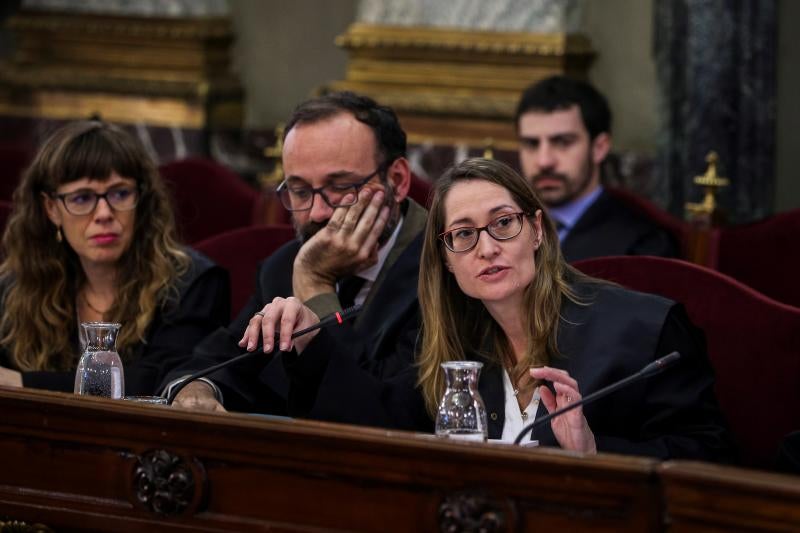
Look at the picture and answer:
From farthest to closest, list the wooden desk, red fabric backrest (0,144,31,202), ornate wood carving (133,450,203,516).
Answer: red fabric backrest (0,144,31,202) < ornate wood carving (133,450,203,516) < the wooden desk

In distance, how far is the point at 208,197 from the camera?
5.17 m

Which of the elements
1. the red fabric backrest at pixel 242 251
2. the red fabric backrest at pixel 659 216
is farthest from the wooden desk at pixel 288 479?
the red fabric backrest at pixel 659 216

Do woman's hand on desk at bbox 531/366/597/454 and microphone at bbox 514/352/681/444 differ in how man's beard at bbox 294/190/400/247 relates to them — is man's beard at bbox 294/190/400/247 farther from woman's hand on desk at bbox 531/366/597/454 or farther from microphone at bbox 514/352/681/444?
microphone at bbox 514/352/681/444

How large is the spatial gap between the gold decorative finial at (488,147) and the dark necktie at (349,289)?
1.26 m

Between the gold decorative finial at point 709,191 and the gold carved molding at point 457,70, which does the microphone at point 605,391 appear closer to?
the gold decorative finial at point 709,191

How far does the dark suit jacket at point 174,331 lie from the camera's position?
3.48 metres

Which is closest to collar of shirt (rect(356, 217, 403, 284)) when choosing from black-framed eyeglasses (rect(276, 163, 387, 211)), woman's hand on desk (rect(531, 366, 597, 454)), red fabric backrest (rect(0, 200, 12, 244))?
black-framed eyeglasses (rect(276, 163, 387, 211))

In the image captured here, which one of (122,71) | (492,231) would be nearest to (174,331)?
(492,231)

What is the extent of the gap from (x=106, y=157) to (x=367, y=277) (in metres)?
0.72

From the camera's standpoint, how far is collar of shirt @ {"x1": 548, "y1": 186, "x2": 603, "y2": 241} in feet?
15.8

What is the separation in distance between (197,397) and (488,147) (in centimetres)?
202

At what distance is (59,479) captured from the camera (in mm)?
2449

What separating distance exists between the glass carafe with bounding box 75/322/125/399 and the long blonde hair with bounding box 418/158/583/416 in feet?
1.91

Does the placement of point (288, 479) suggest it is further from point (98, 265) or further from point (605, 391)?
point (98, 265)
